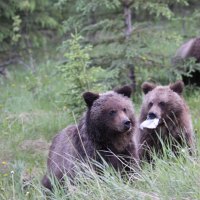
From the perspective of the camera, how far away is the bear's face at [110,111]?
20.7ft

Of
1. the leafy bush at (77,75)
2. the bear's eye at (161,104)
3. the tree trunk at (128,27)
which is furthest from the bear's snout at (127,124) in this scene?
the tree trunk at (128,27)

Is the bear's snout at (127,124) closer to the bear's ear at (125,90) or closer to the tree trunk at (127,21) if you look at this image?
the bear's ear at (125,90)

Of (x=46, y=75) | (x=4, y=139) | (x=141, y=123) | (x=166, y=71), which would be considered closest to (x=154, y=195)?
(x=141, y=123)

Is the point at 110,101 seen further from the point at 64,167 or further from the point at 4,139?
the point at 4,139

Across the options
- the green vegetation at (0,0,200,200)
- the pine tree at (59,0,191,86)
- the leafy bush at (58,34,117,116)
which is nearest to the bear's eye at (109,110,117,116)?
the green vegetation at (0,0,200,200)

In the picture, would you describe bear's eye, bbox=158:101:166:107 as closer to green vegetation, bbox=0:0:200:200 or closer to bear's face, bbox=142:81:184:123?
bear's face, bbox=142:81:184:123

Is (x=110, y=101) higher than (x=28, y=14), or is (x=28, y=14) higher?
(x=28, y=14)

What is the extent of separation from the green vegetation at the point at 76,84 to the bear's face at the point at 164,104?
1.82ft

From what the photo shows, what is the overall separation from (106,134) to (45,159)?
2.33 metres

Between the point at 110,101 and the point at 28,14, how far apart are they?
952 cm

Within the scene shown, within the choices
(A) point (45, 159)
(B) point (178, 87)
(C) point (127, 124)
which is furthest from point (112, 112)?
(A) point (45, 159)

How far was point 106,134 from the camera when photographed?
6492 millimetres

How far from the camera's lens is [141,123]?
7438mm

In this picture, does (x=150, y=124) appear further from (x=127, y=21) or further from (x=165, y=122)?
(x=127, y=21)
